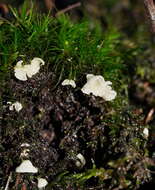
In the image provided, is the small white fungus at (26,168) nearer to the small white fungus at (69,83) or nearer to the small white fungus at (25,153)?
the small white fungus at (25,153)

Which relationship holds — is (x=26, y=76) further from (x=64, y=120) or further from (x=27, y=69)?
(x=64, y=120)

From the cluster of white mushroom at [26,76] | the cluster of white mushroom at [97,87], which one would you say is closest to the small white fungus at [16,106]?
the cluster of white mushroom at [26,76]

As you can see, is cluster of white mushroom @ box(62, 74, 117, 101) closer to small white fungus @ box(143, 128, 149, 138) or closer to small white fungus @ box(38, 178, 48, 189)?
small white fungus @ box(143, 128, 149, 138)

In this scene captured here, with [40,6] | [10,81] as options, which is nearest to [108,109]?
[10,81]

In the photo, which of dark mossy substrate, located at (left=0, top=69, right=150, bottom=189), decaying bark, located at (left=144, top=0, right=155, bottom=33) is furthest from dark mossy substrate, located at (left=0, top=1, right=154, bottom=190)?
decaying bark, located at (left=144, top=0, right=155, bottom=33)

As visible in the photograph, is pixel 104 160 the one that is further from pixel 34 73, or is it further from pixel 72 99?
pixel 34 73
